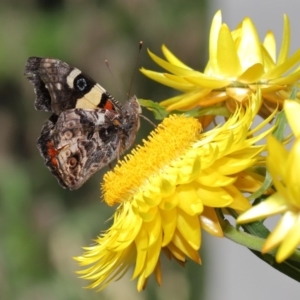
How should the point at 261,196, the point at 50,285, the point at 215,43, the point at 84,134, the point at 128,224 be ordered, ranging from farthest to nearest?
the point at 50,285, the point at 84,134, the point at 215,43, the point at 128,224, the point at 261,196

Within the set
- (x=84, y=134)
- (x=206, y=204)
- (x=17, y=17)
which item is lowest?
(x=17, y=17)

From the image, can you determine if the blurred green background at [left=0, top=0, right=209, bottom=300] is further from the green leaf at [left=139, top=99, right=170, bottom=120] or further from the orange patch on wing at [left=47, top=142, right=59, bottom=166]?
the green leaf at [left=139, top=99, right=170, bottom=120]

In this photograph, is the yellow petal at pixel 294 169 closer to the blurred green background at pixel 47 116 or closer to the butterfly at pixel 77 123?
the butterfly at pixel 77 123

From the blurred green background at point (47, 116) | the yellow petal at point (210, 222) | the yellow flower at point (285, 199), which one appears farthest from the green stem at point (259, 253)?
the blurred green background at point (47, 116)

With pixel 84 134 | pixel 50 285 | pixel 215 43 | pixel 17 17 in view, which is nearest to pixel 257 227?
pixel 215 43

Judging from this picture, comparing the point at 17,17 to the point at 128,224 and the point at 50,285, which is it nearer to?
the point at 50,285

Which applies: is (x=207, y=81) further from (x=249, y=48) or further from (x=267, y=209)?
(x=267, y=209)

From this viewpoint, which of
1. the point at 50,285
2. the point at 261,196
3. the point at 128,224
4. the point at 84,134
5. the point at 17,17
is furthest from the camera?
the point at 17,17
